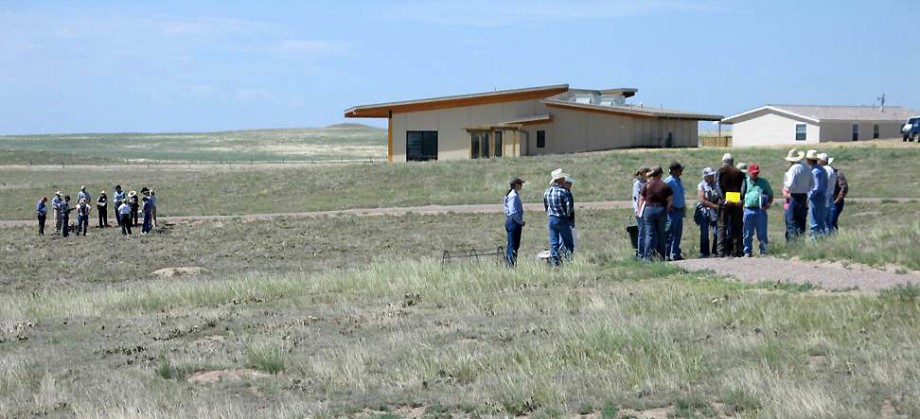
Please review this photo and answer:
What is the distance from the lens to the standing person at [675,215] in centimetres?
1673

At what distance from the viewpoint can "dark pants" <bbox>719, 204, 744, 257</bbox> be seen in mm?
16750

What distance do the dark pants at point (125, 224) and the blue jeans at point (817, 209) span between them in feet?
71.7

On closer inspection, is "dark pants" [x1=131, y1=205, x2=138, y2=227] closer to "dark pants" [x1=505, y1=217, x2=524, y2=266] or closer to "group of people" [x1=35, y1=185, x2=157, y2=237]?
"group of people" [x1=35, y1=185, x2=157, y2=237]

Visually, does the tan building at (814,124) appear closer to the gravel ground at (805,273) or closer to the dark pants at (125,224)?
the dark pants at (125,224)

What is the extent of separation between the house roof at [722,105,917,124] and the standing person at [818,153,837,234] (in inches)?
1834

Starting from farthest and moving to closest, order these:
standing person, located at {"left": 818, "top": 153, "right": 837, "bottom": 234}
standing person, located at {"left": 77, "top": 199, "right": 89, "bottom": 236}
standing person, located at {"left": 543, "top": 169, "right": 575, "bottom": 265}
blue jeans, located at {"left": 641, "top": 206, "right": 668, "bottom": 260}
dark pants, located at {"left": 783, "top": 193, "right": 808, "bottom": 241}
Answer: standing person, located at {"left": 77, "top": 199, "right": 89, "bottom": 236} < standing person, located at {"left": 818, "top": 153, "right": 837, "bottom": 234} < dark pants, located at {"left": 783, "top": 193, "right": 808, "bottom": 241} < standing person, located at {"left": 543, "top": 169, "right": 575, "bottom": 265} < blue jeans, located at {"left": 641, "top": 206, "right": 668, "bottom": 260}

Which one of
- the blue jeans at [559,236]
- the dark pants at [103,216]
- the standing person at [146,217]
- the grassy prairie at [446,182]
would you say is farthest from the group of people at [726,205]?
the dark pants at [103,216]

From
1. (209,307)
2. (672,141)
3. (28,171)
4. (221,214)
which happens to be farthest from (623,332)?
(28,171)

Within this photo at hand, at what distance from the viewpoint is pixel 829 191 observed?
18328mm

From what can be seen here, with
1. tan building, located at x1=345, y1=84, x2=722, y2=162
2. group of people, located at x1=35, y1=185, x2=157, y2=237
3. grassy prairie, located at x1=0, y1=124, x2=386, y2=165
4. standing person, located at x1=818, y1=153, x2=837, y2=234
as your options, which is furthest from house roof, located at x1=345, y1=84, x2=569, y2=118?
grassy prairie, located at x1=0, y1=124, x2=386, y2=165

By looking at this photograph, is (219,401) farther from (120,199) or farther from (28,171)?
(28,171)

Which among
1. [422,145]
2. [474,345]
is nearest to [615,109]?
[422,145]

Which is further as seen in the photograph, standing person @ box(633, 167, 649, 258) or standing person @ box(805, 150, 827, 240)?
standing person @ box(805, 150, 827, 240)

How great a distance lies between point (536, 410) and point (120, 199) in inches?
1135
